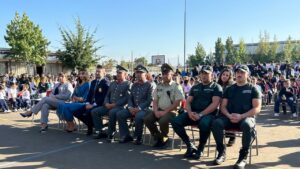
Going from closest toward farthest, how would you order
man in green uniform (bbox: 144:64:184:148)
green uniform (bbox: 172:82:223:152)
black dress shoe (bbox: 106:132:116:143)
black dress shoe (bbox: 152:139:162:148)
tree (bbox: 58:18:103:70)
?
green uniform (bbox: 172:82:223:152) < man in green uniform (bbox: 144:64:184:148) < black dress shoe (bbox: 152:139:162:148) < black dress shoe (bbox: 106:132:116:143) < tree (bbox: 58:18:103:70)

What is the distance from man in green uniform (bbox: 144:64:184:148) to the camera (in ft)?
22.4

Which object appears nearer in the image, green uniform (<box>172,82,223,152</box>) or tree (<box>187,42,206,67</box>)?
green uniform (<box>172,82,223,152</box>)

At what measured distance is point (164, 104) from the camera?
698 cm

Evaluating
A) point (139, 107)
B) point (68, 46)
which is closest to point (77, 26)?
point (68, 46)

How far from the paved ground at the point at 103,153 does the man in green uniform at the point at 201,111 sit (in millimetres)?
295

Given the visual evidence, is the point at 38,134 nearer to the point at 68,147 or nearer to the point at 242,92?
the point at 68,147

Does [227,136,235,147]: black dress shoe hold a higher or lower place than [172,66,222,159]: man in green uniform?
lower

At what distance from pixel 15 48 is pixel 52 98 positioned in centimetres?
2867

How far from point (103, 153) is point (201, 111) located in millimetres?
2096

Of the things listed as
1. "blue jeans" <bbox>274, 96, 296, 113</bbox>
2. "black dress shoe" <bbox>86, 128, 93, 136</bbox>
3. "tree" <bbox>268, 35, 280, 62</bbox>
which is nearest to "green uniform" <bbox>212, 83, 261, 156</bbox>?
"black dress shoe" <bbox>86, 128, 93, 136</bbox>

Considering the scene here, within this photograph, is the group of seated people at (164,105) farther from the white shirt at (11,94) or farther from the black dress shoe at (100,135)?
the white shirt at (11,94)

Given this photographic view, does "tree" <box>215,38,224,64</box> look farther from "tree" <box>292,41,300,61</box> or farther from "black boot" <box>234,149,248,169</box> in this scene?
"black boot" <box>234,149,248,169</box>

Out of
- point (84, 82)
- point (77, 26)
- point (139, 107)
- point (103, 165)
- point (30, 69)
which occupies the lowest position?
point (103, 165)

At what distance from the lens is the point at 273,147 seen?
22.7 feet
